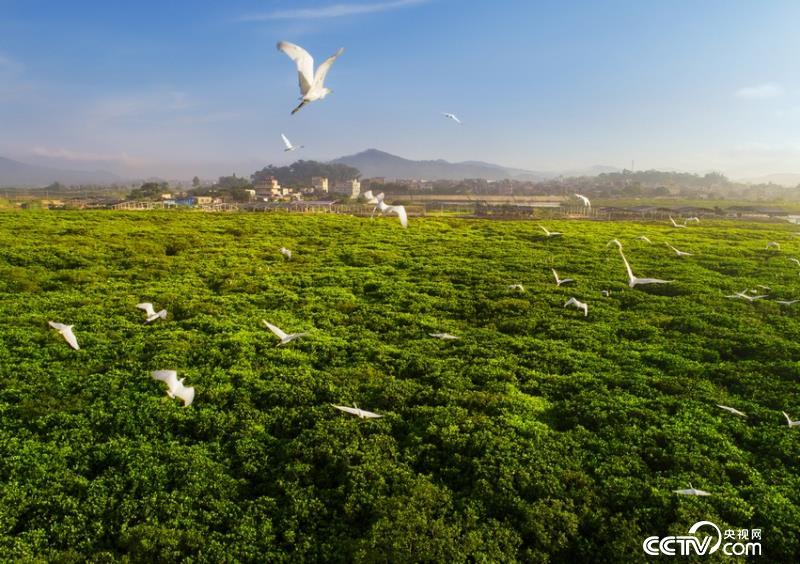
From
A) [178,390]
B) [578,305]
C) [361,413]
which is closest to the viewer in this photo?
[361,413]

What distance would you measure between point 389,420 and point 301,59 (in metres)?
6.52

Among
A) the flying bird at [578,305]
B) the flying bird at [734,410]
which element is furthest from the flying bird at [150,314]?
the flying bird at [734,410]

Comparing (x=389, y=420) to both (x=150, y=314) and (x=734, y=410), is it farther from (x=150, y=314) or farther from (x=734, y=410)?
(x=150, y=314)

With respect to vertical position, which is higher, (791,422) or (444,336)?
(444,336)

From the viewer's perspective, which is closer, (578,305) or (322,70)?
(322,70)

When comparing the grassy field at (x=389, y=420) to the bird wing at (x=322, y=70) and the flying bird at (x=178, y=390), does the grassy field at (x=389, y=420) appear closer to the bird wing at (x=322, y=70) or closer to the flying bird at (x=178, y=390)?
the flying bird at (x=178, y=390)

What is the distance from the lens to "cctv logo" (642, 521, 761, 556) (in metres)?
5.64

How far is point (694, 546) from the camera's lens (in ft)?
18.7

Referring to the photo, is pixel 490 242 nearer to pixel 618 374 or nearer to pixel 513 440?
pixel 618 374

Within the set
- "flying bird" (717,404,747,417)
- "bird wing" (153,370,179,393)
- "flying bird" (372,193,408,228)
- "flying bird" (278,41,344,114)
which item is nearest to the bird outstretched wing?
"flying bird" (278,41,344,114)

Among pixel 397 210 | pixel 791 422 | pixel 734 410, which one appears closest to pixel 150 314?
pixel 397 210

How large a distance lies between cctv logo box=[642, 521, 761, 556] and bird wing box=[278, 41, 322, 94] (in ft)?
28.3

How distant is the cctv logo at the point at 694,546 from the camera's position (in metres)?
5.64

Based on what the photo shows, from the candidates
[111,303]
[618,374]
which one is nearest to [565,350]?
[618,374]
